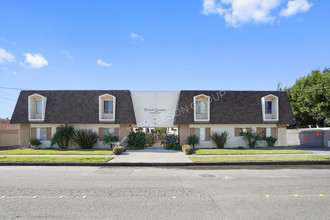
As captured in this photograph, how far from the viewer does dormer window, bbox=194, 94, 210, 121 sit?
2183 cm

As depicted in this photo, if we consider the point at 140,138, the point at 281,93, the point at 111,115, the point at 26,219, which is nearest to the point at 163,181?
the point at 26,219

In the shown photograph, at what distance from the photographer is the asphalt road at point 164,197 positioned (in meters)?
4.96

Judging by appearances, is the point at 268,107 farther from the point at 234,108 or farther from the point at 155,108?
the point at 155,108

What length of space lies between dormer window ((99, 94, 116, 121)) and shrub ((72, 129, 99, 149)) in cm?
194

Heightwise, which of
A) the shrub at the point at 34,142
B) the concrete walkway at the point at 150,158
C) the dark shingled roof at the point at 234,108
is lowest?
the concrete walkway at the point at 150,158

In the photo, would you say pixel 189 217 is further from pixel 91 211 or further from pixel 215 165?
pixel 215 165

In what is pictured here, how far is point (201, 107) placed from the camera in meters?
22.3

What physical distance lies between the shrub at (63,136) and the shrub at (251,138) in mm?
17118

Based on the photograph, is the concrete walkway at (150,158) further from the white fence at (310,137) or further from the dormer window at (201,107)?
the white fence at (310,137)

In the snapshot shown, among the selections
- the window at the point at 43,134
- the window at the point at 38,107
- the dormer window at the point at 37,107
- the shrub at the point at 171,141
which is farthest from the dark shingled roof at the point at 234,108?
the window at the point at 38,107

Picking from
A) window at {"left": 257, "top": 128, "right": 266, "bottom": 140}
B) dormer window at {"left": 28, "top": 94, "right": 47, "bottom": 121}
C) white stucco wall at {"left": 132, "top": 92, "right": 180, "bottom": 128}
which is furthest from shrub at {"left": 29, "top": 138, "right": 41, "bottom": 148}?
window at {"left": 257, "top": 128, "right": 266, "bottom": 140}

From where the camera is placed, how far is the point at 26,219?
15.2 feet

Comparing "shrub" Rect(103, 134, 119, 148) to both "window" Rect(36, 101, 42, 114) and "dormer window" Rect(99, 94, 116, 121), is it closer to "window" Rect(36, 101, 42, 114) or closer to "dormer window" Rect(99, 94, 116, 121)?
"dormer window" Rect(99, 94, 116, 121)

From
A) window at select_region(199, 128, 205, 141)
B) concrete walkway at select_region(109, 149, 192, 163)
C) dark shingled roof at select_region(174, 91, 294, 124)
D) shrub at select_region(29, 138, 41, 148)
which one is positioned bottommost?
concrete walkway at select_region(109, 149, 192, 163)
